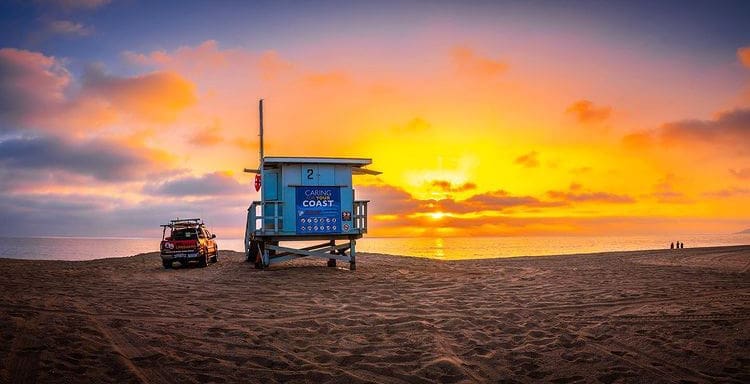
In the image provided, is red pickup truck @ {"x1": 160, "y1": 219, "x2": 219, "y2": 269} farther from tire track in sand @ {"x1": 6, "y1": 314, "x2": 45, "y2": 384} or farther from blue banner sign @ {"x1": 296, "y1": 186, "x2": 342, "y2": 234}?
tire track in sand @ {"x1": 6, "y1": 314, "x2": 45, "y2": 384}

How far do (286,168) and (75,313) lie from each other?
36.8ft

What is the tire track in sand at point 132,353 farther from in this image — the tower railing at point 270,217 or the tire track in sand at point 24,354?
the tower railing at point 270,217

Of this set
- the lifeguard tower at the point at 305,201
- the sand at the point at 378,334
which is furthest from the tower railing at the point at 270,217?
the sand at the point at 378,334

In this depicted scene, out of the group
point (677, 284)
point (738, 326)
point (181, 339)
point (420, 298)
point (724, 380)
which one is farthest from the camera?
point (677, 284)

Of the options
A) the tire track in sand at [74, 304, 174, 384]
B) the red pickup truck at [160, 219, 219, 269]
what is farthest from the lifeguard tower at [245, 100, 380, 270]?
the tire track in sand at [74, 304, 174, 384]

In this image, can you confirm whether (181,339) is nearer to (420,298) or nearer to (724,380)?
(420,298)

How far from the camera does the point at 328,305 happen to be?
10.8 metres

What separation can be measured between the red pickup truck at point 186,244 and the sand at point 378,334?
9.11 meters

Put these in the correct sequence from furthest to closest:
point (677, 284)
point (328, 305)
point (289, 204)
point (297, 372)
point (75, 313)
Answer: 1. point (289, 204)
2. point (677, 284)
3. point (328, 305)
4. point (75, 313)
5. point (297, 372)

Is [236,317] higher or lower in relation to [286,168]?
lower

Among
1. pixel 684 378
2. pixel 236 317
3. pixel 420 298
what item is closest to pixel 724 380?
pixel 684 378

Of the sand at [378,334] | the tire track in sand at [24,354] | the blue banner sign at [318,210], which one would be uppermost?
the blue banner sign at [318,210]

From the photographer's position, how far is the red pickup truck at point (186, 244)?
2264 centimetres

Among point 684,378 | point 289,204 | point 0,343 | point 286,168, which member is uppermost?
point 286,168
